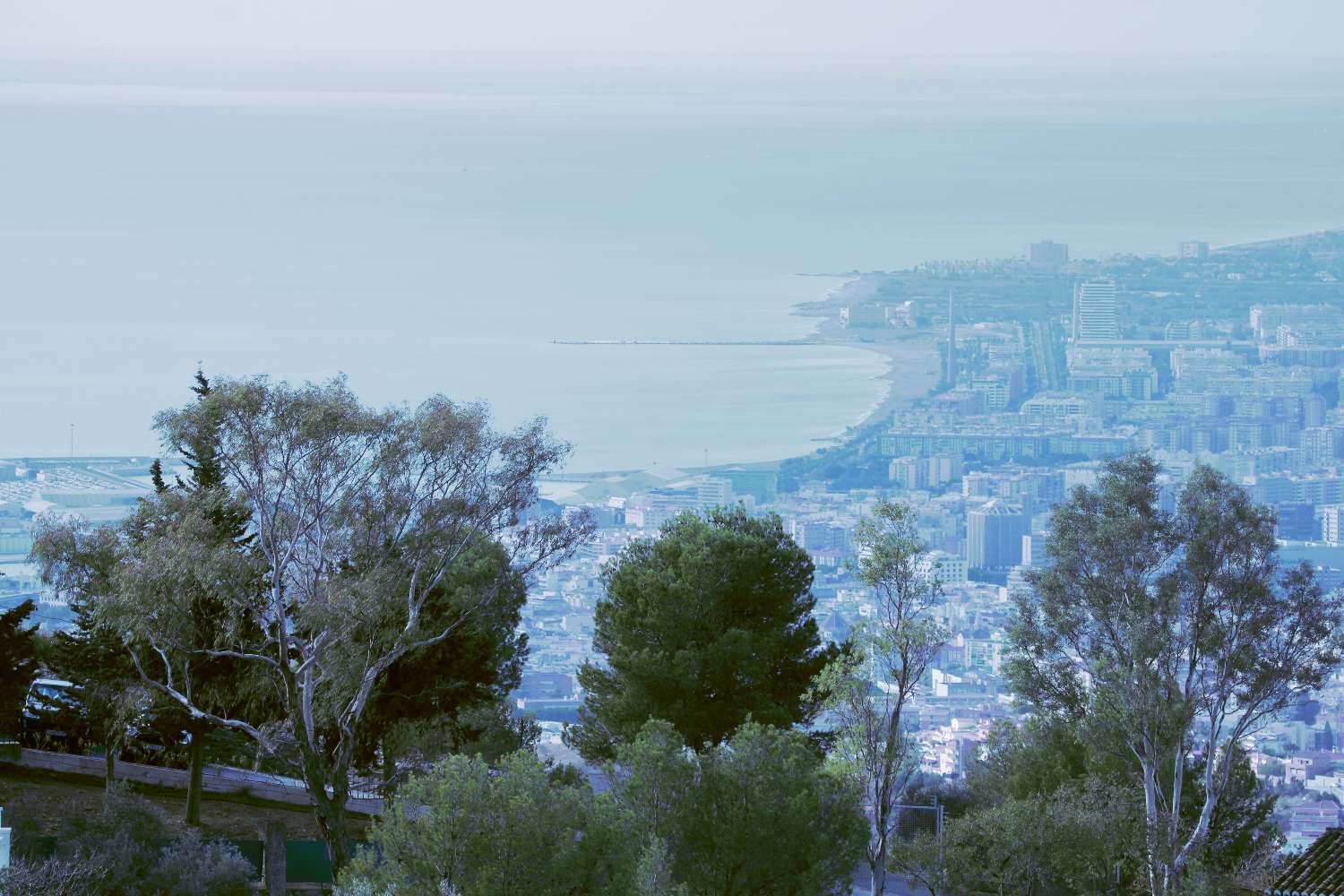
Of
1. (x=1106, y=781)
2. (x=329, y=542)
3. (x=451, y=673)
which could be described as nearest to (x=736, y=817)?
(x=329, y=542)

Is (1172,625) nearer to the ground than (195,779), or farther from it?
farther from it

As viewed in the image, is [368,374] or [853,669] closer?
[853,669]

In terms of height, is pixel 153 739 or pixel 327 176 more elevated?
pixel 327 176

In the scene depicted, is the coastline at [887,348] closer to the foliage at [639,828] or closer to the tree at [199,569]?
the tree at [199,569]

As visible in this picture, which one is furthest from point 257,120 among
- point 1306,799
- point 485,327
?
point 1306,799

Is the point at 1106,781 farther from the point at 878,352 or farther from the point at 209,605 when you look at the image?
the point at 878,352

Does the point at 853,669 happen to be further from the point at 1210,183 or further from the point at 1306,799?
the point at 1210,183

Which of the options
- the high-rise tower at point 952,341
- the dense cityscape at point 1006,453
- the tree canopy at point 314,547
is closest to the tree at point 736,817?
the tree canopy at point 314,547
